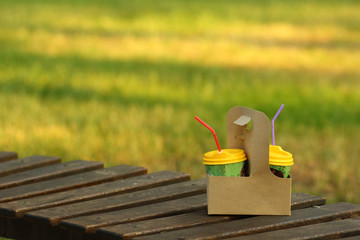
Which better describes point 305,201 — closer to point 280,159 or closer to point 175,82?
point 280,159

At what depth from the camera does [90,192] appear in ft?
12.4

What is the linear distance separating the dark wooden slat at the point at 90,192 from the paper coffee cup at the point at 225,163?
61 cm

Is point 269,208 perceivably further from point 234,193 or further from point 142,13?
point 142,13

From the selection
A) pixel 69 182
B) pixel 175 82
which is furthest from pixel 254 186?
pixel 175 82

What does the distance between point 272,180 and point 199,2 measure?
15.2m

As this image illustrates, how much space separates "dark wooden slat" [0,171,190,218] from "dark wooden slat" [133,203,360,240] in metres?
0.62

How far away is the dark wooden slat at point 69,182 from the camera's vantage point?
376cm

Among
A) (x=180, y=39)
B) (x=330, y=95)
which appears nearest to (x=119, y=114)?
(x=330, y=95)

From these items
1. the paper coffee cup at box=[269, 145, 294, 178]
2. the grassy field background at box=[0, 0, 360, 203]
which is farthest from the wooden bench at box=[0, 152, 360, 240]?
the grassy field background at box=[0, 0, 360, 203]

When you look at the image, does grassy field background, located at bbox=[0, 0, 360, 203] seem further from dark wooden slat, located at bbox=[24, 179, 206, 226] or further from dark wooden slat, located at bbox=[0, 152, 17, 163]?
dark wooden slat, located at bbox=[24, 179, 206, 226]

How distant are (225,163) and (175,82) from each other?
619 centimetres

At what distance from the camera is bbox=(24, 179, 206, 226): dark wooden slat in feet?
11.1

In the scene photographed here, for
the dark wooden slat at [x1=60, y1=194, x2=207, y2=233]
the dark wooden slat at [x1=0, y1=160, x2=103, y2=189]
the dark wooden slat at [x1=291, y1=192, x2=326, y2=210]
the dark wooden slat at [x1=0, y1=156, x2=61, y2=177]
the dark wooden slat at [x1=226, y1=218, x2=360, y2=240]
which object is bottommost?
the dark wooden slat at [x1=226, y1=218, x2=360, y2=240]

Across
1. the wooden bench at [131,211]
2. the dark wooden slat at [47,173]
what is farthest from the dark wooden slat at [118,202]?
the dark wooden slat at [47,173]
